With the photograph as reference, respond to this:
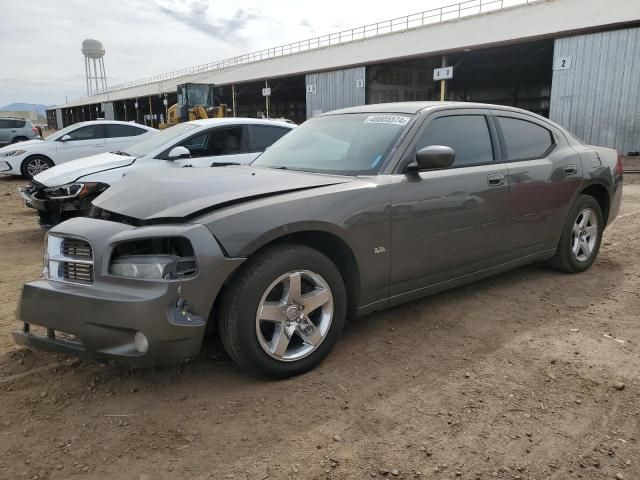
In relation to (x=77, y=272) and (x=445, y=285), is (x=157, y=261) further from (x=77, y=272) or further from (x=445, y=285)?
(x=445, y=285)

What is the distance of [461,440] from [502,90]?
37.0 m

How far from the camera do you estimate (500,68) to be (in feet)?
105

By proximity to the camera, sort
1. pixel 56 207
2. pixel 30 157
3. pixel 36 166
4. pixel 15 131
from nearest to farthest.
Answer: pixel 56 207
pixel 30 157
pixel 36 166
pixel 15 131

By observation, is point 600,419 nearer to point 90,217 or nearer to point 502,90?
point 90,217

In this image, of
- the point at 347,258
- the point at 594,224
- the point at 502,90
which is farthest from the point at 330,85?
the point at 347,258

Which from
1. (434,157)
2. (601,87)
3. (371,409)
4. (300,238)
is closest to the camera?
(371,409)

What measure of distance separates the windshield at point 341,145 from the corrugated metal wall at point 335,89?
70.5 feet

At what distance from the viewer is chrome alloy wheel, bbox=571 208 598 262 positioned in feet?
16.4

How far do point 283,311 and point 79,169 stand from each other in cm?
501

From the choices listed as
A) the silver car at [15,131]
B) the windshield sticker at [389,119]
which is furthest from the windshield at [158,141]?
the silver car at [15,131]

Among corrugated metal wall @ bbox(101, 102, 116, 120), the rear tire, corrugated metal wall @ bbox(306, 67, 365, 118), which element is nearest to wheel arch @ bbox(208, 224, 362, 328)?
the rear tire

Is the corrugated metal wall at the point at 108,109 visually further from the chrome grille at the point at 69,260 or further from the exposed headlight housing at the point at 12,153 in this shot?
the chrome grille at the point at 69,260

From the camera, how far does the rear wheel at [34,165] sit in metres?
13.1

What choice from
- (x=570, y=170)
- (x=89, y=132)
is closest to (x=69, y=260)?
(x=570, y=170)
